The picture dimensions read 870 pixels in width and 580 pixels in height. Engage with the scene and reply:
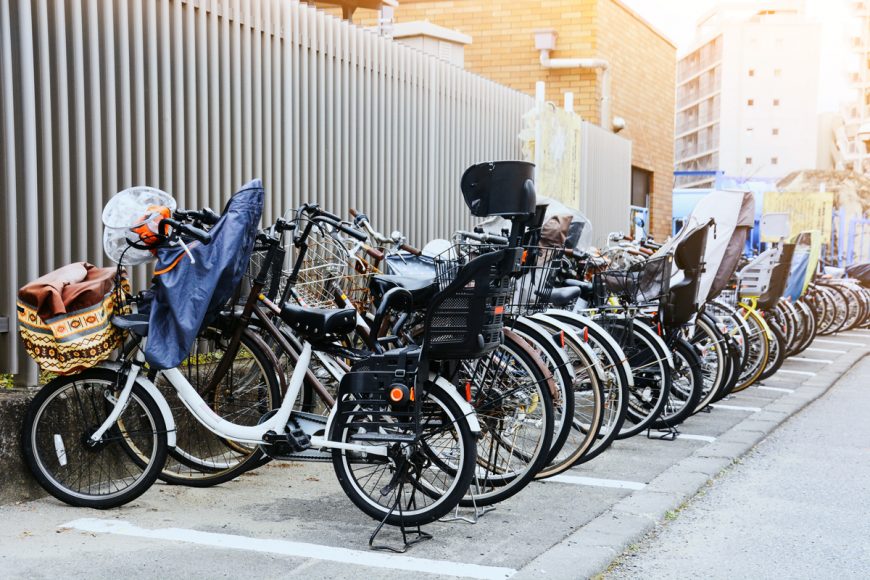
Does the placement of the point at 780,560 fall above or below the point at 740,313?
below

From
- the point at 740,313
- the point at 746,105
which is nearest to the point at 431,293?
the point at 740,313

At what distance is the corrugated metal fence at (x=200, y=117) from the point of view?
16.6 feet

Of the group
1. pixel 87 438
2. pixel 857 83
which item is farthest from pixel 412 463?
pixel 857 83

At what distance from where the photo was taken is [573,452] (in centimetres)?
522

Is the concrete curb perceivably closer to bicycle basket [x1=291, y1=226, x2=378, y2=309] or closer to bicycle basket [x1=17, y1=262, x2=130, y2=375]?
bicycle basket [x1=291, y1=226, x2=378, y2=309]

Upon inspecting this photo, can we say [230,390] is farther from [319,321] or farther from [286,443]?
[319,321]

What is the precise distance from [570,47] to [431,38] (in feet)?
11.8

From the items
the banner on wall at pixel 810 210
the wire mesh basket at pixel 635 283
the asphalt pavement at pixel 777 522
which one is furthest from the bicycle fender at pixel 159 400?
the banner on wall at pixel 810 210

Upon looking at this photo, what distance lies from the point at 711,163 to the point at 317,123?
107499mm

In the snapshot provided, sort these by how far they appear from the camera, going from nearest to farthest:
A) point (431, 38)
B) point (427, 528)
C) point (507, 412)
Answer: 1. point (427, 528)
2. point (507, 412)
3. point (431, 38)

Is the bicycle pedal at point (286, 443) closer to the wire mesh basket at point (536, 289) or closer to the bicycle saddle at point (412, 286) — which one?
the bicycle saddle at point (412, 286)

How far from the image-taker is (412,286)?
434cm

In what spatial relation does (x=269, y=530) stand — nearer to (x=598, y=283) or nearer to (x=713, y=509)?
(x=713, y=509)

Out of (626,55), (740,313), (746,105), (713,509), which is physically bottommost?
(713,509)
